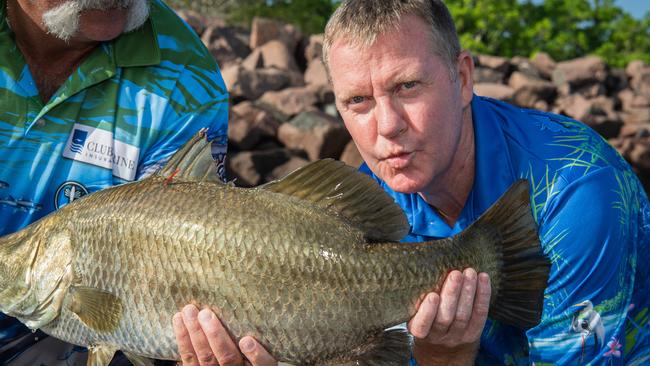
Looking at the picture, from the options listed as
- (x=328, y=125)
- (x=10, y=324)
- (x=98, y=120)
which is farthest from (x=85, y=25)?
(x=328, y=125)

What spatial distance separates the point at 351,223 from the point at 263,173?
1333 cm

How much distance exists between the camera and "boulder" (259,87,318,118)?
A: 1984 centimetres

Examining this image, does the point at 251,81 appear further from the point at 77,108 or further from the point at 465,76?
the point at 465,76

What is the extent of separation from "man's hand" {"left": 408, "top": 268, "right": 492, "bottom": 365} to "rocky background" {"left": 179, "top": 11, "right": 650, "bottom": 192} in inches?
495

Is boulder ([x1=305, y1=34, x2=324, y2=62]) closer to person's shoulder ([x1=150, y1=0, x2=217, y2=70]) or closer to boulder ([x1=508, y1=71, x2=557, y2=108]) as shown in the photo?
boulder ([x1=508, y1=71, x2=557, y2=108])

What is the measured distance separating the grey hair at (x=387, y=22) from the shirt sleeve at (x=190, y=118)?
1.04m

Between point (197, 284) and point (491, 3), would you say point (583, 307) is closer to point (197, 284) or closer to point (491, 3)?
point (197, 284)

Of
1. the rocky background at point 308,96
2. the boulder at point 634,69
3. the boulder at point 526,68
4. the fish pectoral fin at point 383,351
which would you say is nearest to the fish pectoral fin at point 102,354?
the fish pectoral fin at point 383,351

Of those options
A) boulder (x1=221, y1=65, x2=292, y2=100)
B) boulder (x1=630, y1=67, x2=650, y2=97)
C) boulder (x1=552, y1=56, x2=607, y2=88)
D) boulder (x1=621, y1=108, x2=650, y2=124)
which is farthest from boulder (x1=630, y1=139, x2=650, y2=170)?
boulder (x1=630, y1=67, x2=650, y2=97)

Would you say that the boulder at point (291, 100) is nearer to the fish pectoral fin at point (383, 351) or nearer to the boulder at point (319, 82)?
the boulder at point (319, 82)

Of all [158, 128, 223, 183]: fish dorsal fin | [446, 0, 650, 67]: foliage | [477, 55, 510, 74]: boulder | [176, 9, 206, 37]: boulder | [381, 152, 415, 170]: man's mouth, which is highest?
[158, 128, 223, 183]: fish dorsal fin

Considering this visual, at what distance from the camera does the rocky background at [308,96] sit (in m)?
17.4

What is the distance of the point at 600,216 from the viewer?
124 inches

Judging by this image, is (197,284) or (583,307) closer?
(197,284)
